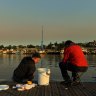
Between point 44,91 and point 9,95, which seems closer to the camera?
point 9,95

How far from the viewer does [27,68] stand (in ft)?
37.6

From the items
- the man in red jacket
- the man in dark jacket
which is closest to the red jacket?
the man in red jacket

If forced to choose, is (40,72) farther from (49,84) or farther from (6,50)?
(6,50)

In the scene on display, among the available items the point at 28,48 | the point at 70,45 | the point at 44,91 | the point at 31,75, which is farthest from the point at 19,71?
the point at 28,48

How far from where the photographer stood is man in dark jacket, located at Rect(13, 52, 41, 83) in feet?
37.6

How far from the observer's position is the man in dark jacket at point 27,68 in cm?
1145

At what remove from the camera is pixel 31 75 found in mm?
11641

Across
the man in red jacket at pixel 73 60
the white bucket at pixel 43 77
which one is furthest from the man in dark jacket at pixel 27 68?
the man in red jacket at pixel 73 60

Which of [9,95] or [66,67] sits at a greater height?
[66,67]

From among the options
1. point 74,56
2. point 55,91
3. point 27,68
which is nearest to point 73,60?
point 74,56

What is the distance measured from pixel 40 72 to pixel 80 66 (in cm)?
150

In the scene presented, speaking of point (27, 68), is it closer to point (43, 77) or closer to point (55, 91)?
point (43, 77)

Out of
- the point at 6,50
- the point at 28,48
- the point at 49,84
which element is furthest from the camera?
the point at 6,50

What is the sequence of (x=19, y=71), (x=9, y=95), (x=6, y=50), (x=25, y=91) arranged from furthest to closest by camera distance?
(x=6, y=50)
(x=19, y=71)
(x=25, y=91)
(x=9, y=95)
